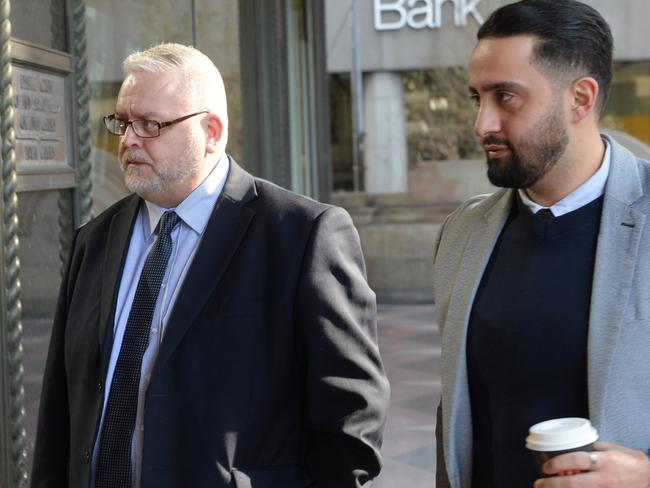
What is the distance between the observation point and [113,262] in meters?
2.55

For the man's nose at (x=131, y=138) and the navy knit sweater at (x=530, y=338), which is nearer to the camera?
the navy knit sweater at (x=530, y=338)

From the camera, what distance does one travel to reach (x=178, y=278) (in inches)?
96.3

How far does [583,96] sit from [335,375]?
90 cm

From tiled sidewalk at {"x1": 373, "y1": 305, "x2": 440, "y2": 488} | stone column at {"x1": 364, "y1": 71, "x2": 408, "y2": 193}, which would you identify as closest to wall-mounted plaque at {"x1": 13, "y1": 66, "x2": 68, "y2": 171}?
tiled sidewalk at {"x1": 373, "y1": 305, "x2": 440, "y2": 488}

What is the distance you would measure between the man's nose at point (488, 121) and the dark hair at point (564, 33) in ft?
0.45

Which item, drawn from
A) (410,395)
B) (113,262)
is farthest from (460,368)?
(410,395)

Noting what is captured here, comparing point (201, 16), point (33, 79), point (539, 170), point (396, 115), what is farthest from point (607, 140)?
point (396, 115)

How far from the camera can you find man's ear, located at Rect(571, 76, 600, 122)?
6.46 feet

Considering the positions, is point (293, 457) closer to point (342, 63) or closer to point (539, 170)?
point (539, 170)

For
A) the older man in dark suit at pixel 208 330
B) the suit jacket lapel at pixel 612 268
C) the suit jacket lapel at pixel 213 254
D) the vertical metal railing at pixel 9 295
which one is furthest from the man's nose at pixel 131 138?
the suit jacket lapel at pixel 612 268

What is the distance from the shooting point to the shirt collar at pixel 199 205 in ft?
8.26

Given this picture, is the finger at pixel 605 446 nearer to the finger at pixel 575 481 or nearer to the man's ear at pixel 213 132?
the finger at pixel 575 481

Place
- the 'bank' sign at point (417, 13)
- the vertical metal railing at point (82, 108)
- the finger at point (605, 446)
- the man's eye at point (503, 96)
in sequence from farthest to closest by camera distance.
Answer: the 'bank' sign at point (417, 13) → the vertical metal railing at point (82, 108) → the man's eye at point (503, 96) → the finger at point (605, 446)

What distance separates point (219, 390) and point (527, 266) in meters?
0.82
